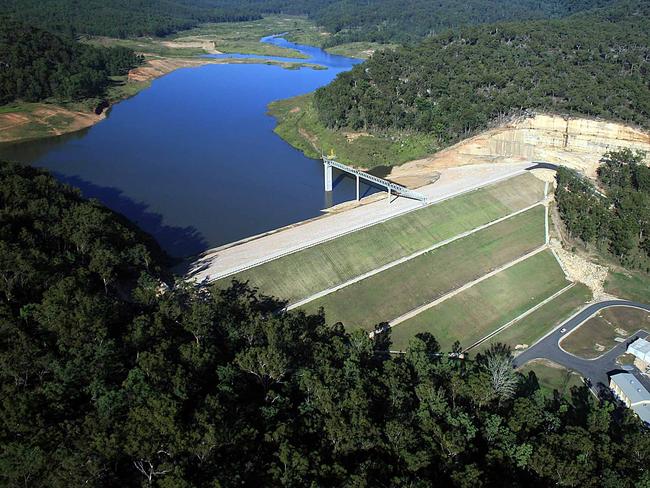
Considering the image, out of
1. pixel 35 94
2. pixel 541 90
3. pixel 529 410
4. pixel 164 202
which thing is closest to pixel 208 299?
pixel 529 410

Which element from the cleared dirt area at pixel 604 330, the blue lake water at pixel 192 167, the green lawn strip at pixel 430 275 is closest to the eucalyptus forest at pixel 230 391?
the green lawn strip at pixel 430 275

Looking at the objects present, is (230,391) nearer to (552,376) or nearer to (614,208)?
(552,376)

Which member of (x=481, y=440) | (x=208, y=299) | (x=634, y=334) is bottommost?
(x=634, y=334)

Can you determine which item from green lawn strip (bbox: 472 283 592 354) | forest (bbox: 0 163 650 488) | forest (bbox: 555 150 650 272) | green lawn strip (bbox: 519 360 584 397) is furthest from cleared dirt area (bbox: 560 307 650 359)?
forest (bbox: 555 150 650 272)

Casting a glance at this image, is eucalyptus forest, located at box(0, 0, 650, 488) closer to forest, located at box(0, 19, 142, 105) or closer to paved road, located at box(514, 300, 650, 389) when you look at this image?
paved road, located at box(514, 300, 650, 389)

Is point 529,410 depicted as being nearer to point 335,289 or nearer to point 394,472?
point 394,472

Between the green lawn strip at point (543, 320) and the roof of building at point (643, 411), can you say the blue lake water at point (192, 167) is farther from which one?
the roof of building at point (643, 411)
